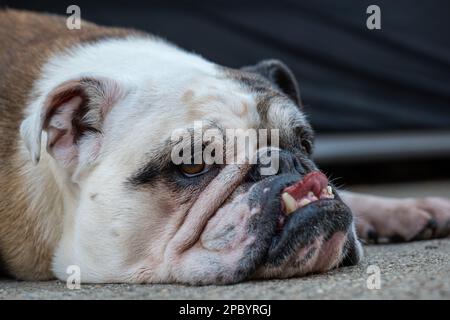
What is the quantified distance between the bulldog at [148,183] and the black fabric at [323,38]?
6.71 feet

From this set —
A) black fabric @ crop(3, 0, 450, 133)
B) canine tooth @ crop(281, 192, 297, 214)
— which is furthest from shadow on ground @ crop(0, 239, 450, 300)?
black fabric @ crop(3, 0, 450, 133)

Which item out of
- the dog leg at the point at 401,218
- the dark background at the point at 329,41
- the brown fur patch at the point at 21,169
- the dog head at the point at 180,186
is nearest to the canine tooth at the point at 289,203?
the dog head at the point at 180,186

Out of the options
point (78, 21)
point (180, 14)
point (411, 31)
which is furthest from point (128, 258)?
point (411, 31)

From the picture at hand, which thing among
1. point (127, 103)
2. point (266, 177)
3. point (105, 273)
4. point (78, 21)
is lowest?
point (105, 273)

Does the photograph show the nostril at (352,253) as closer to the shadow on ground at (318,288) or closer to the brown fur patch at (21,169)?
the shadow on ground at (318,288)

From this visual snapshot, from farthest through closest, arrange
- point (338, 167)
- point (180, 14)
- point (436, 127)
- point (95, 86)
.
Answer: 1. point (338, 167)
2. point (436, 127)
3. point (180, 14)
4. point (95, 86)

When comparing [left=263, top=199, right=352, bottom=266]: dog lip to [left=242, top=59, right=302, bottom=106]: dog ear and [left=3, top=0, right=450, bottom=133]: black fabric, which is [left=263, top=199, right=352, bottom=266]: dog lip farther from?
[left=3, top=0, right=450, bottom=133]: black fabric

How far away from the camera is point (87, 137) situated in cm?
242

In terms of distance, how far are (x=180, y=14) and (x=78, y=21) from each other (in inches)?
66.5

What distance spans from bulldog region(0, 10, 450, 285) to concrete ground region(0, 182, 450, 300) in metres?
0.06

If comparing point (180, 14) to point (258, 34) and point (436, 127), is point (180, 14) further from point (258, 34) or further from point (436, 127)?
point (436, 127)

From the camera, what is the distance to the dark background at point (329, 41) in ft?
15.5

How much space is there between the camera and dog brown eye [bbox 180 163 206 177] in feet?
7.42

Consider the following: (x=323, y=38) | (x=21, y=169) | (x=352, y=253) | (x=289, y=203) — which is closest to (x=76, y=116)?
(x=21, y=169)
